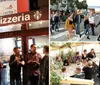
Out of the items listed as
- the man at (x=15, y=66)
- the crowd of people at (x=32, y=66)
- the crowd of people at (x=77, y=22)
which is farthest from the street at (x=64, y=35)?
the man at (x=15, y=66)

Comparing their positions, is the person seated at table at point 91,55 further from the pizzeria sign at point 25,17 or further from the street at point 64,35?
the pizzeria sign at point 25,17

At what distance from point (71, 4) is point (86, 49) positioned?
0.34 m

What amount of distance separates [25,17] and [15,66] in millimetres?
425

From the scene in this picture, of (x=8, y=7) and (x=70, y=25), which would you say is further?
(x=8, y=7)

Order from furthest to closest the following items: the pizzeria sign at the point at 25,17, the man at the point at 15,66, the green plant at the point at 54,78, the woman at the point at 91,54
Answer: the man at the point at 15,66
the pizzeria sign at the point at 25,17
the green plant at the point at 54,78
the woman at the point at 91,54

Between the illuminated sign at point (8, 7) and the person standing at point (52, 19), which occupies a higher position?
the illuminated sign at point (8, 7)

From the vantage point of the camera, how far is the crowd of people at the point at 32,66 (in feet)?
6.36

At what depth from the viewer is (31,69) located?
202cm

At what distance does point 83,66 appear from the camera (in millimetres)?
1769

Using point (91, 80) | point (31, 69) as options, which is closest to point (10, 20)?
point (31, 69)

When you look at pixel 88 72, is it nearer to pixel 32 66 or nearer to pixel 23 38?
pixel 32 66

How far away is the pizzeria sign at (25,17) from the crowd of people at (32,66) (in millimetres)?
220

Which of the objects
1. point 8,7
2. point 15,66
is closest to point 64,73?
point 15,66

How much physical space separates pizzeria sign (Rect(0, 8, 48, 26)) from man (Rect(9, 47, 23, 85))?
24cm
